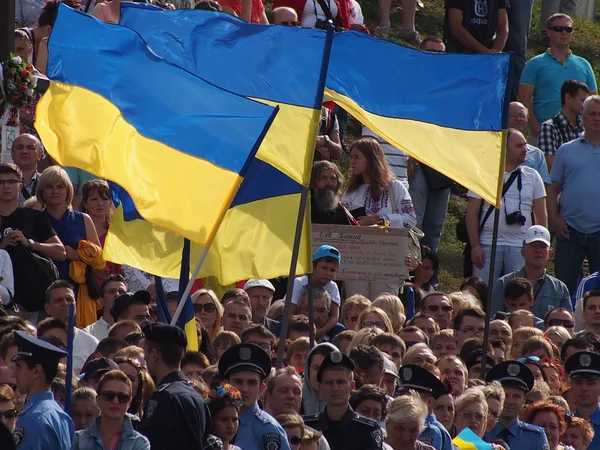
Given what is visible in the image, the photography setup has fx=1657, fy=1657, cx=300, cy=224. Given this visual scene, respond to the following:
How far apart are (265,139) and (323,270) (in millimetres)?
2801

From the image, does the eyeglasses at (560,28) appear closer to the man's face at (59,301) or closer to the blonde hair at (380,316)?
the blonde hair at (380,316)

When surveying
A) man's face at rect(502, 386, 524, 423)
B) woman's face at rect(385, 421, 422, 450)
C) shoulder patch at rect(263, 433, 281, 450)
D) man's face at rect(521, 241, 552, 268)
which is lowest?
man's face at rect(521, 241, 552, 268)

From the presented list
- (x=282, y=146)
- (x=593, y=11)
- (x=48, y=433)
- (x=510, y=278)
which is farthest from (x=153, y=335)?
(x=593, y=11)

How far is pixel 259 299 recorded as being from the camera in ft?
47.2

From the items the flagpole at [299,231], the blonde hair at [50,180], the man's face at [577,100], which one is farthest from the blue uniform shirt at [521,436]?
the man's face at [577,100]

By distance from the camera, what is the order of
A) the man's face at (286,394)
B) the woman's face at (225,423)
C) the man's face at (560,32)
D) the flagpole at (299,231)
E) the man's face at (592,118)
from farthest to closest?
the man's face at (560,32)
the man's face at (592,118)
the flagpole at (299,231)
the man's face at (286,394)
the woman's face at (225,423)

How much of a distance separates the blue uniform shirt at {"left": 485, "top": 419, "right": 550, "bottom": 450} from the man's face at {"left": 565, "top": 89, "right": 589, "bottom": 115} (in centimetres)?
801

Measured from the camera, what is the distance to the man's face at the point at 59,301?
495 inches

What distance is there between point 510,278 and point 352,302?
2.63 meters

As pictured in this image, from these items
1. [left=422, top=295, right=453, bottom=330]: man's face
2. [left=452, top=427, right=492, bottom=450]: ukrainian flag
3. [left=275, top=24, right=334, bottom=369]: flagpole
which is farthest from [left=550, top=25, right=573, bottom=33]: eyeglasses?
[left=452, top=427, right=492, bottom=450]: ukrainian flag

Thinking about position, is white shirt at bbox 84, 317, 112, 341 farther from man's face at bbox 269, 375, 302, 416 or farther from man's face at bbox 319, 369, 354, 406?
man's face at bbox 319, 369, 354, 406

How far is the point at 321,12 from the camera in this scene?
2016 cm

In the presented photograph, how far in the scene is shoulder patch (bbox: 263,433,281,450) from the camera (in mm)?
9908

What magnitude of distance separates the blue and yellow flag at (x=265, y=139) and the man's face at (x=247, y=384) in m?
1.70
